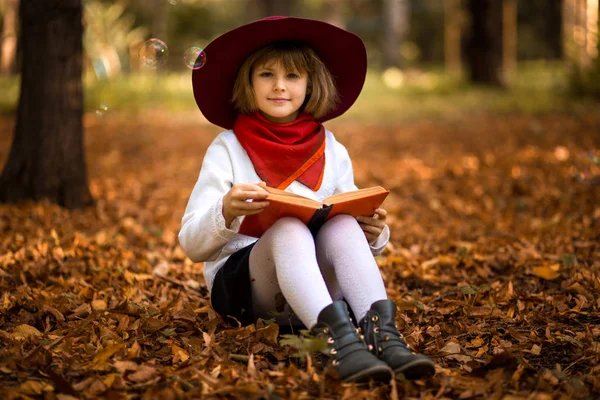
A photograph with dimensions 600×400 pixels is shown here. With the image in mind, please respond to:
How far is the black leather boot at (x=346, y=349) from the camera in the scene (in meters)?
1.99

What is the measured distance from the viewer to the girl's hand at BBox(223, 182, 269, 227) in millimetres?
2146

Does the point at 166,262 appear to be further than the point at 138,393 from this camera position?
Yes

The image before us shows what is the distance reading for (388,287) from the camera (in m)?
3.33

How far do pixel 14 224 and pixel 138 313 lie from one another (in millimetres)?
1637

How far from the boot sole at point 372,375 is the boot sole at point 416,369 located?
43mm

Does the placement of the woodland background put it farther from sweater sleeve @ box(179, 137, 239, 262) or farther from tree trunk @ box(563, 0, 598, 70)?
sweater sleeve @ box(179, 137, 239, 262)

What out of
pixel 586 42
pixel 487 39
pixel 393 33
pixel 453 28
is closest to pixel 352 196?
pixel 586 42

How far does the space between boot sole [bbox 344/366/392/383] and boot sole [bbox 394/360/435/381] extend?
0.14 ft

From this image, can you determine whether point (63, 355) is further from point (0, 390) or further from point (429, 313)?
point (429, 313)

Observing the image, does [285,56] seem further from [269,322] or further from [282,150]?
[269,322]

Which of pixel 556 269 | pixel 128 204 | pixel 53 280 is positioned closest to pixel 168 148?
pixel 128 204

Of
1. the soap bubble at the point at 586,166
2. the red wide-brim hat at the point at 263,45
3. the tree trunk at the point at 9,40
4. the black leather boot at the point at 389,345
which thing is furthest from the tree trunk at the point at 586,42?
the tree trunk at the point at 9,40

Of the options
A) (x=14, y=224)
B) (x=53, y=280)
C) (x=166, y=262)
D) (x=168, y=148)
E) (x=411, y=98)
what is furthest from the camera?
(x=411, y=98)

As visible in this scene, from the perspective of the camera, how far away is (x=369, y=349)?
2123 mm
